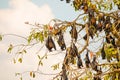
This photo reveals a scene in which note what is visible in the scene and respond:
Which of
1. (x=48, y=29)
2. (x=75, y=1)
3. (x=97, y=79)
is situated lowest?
(x=97, y=79)

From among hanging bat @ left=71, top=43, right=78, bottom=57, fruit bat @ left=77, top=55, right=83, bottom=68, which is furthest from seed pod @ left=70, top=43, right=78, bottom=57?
fruit bat @ left=77, top=55, right=83, bottom=68

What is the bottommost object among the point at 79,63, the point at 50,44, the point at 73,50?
the point at 79,63

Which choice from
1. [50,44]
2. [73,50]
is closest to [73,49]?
[73,50]

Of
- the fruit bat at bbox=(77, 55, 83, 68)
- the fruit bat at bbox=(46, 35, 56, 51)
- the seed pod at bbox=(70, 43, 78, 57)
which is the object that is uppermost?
the fruit bat at bbox=(46, 35, 56, 51)

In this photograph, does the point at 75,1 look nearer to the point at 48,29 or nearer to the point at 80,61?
the point at 48,29

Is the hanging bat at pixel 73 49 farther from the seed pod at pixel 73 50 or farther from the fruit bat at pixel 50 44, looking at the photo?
the fruit bat at pixel 50 44

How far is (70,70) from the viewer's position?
7.99m

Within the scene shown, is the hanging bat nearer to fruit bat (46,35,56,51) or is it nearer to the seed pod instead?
the seed pod

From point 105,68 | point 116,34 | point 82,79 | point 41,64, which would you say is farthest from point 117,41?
point 41,64

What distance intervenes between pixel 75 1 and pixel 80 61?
8.11 ft

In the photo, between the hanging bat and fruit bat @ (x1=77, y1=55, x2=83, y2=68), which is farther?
fruit bat @ (x1=77, y1=55, x2=83, y2=68)

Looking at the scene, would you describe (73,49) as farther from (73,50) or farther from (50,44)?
(50,44)

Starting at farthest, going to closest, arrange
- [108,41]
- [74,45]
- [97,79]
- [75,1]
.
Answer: [75,1] < [108,41] < [97,79] < [74,45]

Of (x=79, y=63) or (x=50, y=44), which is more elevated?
(x=50, y=44)
